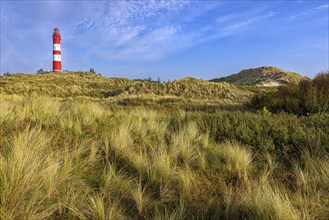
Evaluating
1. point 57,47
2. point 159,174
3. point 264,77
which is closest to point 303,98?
point 159,174

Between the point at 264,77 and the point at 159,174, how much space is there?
64.1 metres

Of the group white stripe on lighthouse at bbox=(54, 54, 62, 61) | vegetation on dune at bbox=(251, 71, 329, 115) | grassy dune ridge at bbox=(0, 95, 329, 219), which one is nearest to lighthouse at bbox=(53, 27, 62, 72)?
white stripe on lighthouse at bbox=(54, 54, 62, 61)

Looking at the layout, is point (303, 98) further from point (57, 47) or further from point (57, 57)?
point (57, 57)

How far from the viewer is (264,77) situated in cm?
6412

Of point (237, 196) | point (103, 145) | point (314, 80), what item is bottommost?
point (237, 196)

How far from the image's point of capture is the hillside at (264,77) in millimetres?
56438

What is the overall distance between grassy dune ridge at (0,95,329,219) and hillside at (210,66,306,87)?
154 ft

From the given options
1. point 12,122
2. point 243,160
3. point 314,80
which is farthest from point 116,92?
point 243,160

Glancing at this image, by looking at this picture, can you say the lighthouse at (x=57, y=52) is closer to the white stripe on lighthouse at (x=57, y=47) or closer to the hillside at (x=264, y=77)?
the white stripe on lighthouse at (x=57, y=47)

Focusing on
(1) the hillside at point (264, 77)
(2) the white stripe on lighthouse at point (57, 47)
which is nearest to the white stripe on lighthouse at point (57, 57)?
(2) the white stripe on lighthouse at point (57, 47)

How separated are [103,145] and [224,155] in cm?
220

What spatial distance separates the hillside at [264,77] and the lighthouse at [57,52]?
3838 cm

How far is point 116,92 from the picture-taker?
3406cm

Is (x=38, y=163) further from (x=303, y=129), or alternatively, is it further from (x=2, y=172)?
(x=303, y=129)
